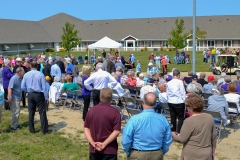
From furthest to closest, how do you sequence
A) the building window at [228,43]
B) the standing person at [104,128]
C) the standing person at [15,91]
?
the building window at [228,43], the standing person at [15,91], the standing person at [104,128]

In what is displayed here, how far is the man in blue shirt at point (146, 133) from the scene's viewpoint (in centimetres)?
406

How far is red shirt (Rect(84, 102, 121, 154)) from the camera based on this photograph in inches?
174

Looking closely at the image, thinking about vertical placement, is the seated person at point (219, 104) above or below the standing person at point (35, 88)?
below

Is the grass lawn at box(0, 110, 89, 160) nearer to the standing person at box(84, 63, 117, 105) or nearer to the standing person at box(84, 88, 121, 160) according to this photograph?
the standing person at box(84, 63, 117, 105)

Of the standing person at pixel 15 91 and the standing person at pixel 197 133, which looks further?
the standing person at pixel 15 91

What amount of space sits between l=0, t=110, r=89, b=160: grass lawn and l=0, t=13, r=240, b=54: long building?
44.4 m

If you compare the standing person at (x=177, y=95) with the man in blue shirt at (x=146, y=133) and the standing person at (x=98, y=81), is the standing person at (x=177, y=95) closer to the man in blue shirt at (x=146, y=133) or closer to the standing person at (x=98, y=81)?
the standing person at (x=98, y=81)

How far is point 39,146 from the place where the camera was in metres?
7.29

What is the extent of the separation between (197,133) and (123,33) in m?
56.7

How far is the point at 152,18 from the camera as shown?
63.2 metres

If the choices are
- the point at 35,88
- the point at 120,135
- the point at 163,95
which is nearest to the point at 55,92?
the point at 35,88

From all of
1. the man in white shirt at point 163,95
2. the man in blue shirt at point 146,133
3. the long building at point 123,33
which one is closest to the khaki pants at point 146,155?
the man in blue shirt at point 146,133

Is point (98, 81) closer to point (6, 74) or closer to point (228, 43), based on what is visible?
point (6, 74)

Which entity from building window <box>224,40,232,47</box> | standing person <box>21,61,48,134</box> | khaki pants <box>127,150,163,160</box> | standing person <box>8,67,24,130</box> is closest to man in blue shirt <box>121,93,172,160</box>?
khaki pants <box>127,150,163,160</box>
